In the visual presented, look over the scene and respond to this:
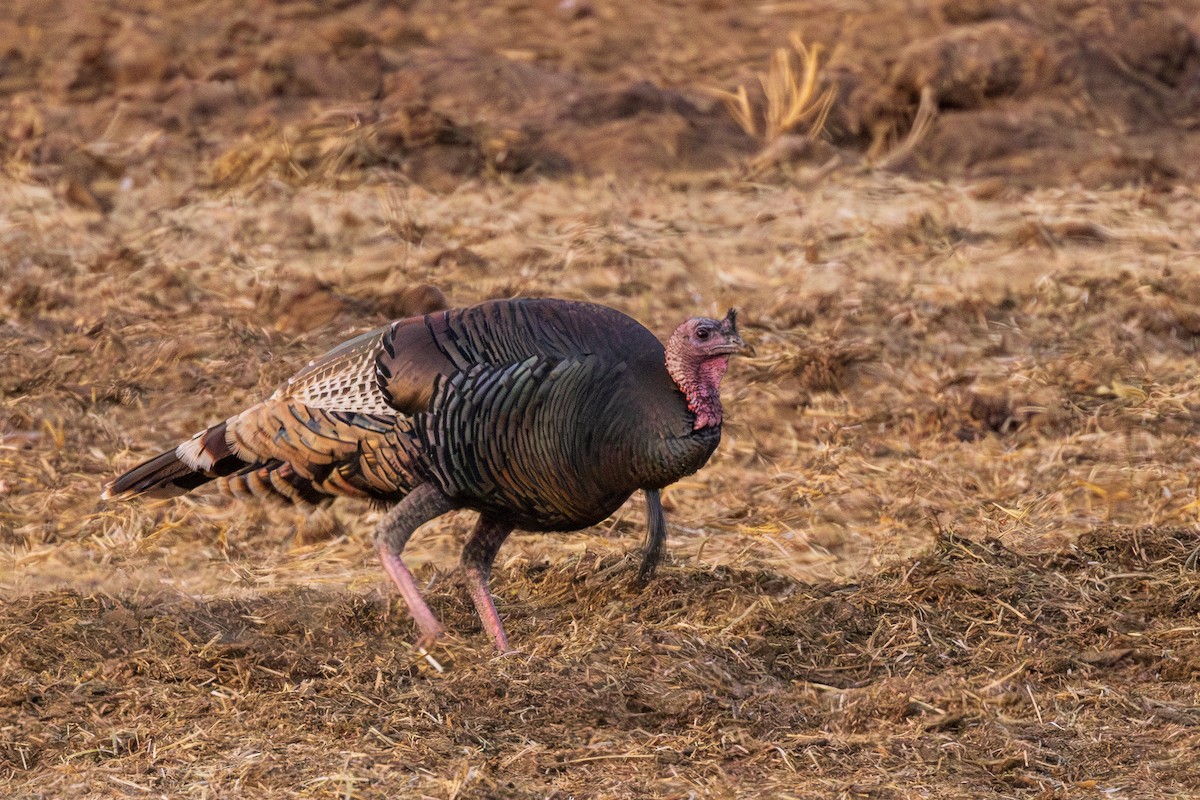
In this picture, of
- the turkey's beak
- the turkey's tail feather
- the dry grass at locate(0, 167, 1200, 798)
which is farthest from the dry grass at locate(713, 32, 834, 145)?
the turkey's tail feather

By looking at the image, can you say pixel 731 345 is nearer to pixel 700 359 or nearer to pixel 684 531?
pixel 700 359

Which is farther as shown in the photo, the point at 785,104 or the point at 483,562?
the point at 785,104

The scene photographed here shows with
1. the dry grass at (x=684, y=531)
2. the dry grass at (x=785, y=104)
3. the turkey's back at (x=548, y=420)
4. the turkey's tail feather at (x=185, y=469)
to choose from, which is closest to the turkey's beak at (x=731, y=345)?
the turkey's back at (x=548, y=420)

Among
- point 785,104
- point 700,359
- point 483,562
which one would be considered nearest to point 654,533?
point 483,562

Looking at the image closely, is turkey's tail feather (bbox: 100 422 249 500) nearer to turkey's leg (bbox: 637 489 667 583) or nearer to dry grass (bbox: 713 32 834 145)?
turkey's leg (bbox: 637 489 667 583)

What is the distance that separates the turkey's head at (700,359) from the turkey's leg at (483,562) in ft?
2.28

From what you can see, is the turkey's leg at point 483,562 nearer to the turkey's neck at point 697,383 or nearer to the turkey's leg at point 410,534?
the turkey's leg at point 410,534

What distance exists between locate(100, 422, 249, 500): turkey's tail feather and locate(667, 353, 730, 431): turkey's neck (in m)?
1.27

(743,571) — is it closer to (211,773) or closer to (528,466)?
(528,466)

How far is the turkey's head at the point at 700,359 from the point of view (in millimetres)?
4727

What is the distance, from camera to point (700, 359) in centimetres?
473

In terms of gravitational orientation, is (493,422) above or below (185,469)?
above

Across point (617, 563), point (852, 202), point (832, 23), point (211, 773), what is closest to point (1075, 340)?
point (852, 202)

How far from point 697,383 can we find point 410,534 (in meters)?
0.90
